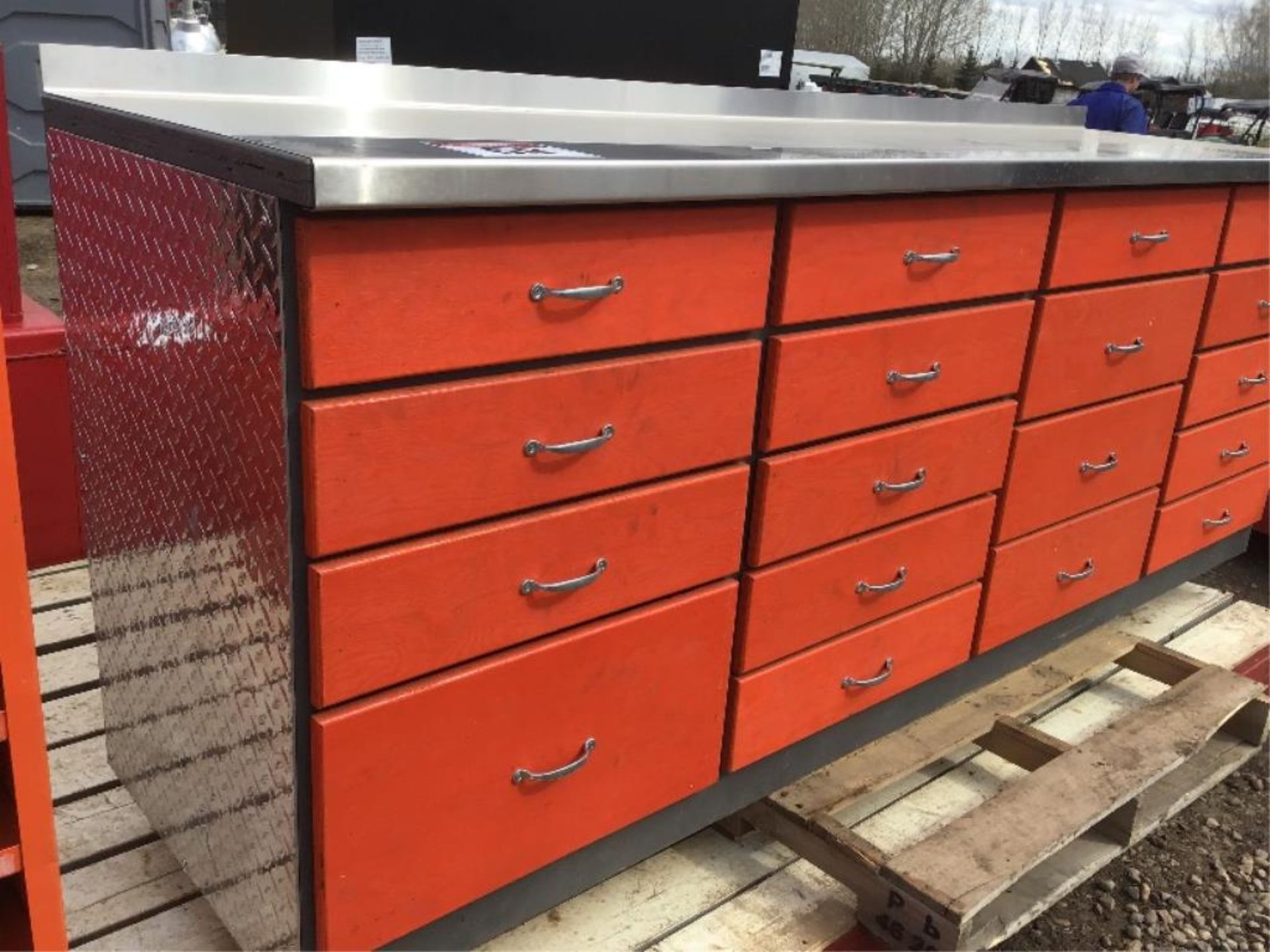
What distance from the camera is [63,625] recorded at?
213 cm

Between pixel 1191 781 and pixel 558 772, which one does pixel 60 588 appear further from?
pixel 1191 781

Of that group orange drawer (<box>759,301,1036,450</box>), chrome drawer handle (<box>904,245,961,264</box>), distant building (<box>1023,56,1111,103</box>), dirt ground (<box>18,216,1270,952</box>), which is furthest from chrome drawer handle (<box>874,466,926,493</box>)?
distant building (<box>1023,56,1111,103</box>)

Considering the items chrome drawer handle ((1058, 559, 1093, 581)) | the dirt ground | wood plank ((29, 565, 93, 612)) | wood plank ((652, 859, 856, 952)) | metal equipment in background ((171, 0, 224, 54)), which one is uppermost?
metal equipment in background ((171, 0, 224, 54))

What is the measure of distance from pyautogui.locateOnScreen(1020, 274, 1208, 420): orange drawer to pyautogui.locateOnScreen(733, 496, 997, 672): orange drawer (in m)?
0.25

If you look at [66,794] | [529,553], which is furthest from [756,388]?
[66,794]

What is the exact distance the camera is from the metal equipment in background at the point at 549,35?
2.12 metres

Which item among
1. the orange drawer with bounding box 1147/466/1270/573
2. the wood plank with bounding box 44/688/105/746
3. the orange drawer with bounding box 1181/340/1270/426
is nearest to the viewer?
the wood plank with bounding box 44/688/105/746

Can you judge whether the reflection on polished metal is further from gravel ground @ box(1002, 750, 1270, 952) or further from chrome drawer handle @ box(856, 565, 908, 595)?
gravel ground @ box(1002, 750, 1270, 952)

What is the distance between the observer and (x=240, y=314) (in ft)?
3.98

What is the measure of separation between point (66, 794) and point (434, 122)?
1.16 metres

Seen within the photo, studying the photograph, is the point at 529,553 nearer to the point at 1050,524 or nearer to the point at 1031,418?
the point at 1031,418

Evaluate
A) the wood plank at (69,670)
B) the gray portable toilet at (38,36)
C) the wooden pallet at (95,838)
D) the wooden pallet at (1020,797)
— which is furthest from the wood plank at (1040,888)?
the gray portable toilet at (38,36)

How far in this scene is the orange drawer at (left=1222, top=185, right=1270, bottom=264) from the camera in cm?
242

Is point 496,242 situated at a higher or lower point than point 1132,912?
higher
